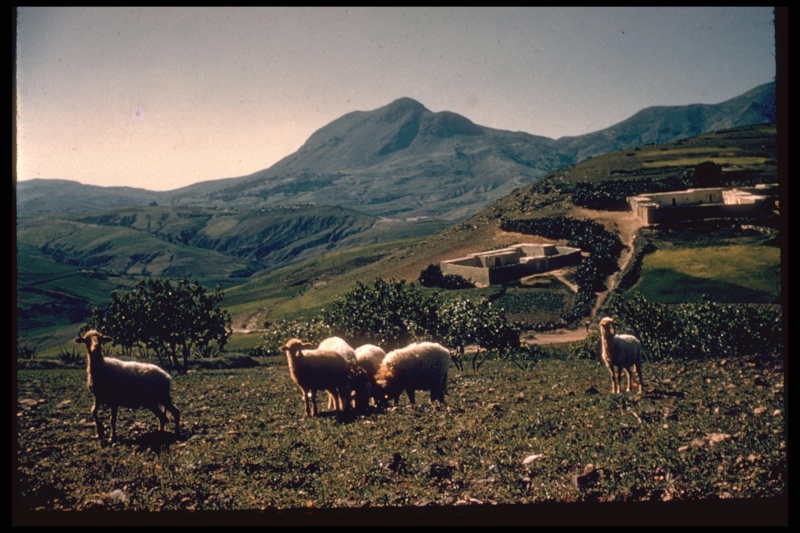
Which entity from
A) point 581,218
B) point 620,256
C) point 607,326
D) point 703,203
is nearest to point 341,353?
point 607,326

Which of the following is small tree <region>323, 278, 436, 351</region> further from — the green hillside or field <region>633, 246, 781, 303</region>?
field <region>633, 246, 781, 303</region>

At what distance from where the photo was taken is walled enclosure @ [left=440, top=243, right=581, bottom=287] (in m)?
75.6

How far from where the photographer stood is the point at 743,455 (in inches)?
394

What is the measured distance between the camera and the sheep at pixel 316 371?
1527cm

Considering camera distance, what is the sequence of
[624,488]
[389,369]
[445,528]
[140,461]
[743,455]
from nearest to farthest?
[445,528]
[624,488]
[743,455]
[140,461]
[389,369]

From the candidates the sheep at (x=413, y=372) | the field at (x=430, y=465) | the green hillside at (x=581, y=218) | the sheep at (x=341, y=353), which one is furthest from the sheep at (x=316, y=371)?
the green hillside at (x=581, y=218)

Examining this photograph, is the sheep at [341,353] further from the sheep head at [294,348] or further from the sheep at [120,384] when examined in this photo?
the sheep at [120,384]

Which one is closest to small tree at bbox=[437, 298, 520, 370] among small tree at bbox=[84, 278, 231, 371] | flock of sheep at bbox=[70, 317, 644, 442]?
flock of sheep at bbox=[70, 317, 644, 442]

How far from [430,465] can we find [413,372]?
20.9ft

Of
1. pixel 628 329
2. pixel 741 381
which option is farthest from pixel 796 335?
pixel 628 329

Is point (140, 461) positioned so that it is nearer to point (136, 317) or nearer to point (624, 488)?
point (624, 488)

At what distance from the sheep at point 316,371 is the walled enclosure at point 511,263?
60695 millimetres

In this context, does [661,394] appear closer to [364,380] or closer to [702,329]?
[364,380]

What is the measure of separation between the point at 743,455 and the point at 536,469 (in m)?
4.06
